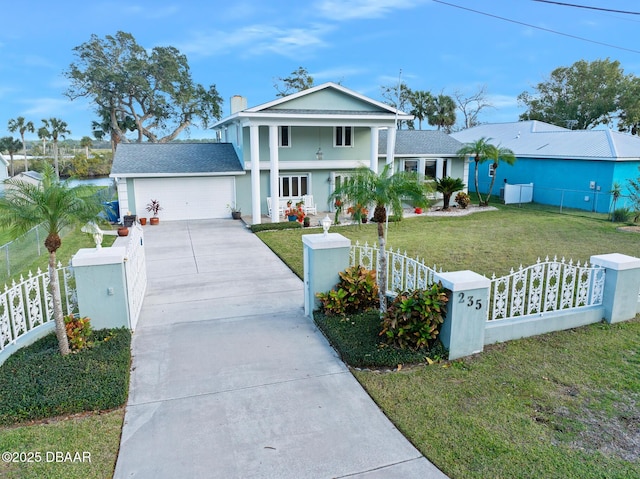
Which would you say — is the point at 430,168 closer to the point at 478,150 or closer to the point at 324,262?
the point at 478,150

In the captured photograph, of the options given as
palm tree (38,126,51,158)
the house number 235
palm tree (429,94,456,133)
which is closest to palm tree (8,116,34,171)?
palm tree (38,126,51,158)

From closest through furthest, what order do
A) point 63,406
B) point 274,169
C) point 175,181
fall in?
1. point 63,406
2. point 274,169
3. point 175,181

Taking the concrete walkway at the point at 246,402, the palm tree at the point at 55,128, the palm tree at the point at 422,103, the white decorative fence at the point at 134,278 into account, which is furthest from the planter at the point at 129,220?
the palm tree at the point at 55,128

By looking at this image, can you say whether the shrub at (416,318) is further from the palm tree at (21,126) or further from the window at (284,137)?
the palm tree at (21,126)

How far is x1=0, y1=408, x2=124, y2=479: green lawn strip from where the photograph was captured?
4.02m

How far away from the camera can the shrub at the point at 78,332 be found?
20.0ft

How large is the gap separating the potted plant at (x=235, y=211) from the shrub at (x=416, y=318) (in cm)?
1526

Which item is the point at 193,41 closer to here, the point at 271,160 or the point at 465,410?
the point at 271,160

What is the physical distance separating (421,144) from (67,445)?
2295 cm

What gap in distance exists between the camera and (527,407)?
5.02 meters

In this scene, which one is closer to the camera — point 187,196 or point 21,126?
point 187,196

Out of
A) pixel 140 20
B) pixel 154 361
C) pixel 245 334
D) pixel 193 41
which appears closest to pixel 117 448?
pixel 154 361

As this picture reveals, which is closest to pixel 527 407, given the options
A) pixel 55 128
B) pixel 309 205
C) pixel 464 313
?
pixel 464 313

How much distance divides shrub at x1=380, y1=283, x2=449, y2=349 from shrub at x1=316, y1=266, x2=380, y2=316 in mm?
1224
